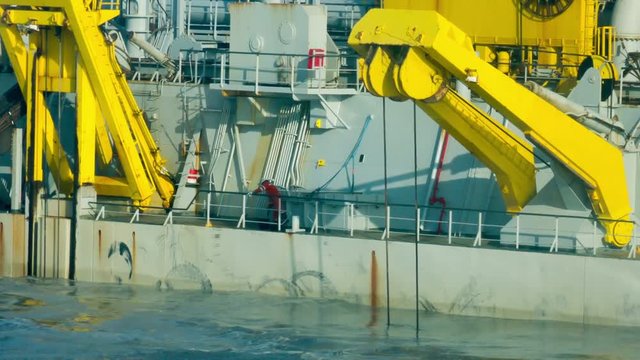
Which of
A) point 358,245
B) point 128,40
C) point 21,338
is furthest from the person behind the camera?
point 128,40

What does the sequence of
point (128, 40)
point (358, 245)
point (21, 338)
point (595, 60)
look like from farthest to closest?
point (128, 40)
point (595, 60)
point (358, 245)
point (21, 338)

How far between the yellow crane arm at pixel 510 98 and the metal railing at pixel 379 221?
56 centimetres

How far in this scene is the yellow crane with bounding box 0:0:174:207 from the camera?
30391 millimetres

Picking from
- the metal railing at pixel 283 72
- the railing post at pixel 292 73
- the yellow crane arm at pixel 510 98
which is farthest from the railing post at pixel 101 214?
the yellow crane arm at pixel 510 98

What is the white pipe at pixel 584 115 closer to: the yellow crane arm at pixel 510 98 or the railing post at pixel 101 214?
the yellow crane arm at pixel 510 98

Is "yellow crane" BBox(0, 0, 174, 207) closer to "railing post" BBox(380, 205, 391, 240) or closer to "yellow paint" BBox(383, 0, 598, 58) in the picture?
"railing post" BBox(380, 205, 391, 240)

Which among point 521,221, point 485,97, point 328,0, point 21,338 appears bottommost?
point 21,338

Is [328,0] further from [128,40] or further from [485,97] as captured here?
[485,97]

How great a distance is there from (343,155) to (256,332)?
5.23m

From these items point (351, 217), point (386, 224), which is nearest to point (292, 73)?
point (351, 217)

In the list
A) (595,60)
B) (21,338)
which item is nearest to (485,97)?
(595,60)

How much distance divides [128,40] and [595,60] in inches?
378

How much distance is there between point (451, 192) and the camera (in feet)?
98.8

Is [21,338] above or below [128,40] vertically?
below
